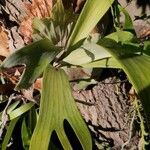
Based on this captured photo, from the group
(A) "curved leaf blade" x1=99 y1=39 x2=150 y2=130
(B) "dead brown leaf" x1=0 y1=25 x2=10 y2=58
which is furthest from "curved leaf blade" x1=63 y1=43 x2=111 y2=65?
(B) "dead brown leaf" x1=0 y1=25 x2=10 y2=58

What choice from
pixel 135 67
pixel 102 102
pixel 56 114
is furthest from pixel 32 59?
pixel 102 102

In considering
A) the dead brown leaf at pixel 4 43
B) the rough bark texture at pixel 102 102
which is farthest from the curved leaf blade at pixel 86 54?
the dead brown leaf at pixel 4 43

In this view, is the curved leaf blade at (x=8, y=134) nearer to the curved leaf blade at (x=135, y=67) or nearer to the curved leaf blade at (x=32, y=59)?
the curved leaf blade at (x=32, y=59)

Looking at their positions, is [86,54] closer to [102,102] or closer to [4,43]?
[102,102]

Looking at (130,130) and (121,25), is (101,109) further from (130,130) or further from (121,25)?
(121,25)

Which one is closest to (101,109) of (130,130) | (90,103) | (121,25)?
(90,103)

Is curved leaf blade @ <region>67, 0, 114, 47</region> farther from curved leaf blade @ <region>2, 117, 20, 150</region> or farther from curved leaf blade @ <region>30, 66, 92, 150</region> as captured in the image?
curved leaf blade @ <region>2, 117, 20, 150</region>
